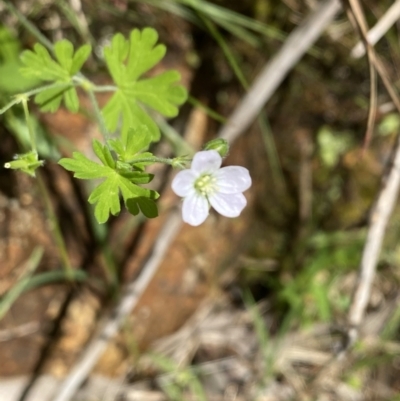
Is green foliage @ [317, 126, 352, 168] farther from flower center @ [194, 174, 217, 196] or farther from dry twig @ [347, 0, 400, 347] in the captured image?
flower center @ [194, 174, 217, 196]

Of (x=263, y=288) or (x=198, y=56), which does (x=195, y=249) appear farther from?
(x=198, y=56)

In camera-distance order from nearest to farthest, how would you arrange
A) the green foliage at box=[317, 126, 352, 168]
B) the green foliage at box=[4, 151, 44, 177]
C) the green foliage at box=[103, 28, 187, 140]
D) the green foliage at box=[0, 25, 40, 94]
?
the green foliage at box=[4, 151, 44, 177] → the green foliage at box=[103, 28, 187, 140] → the green foliage at box=[0, 25, 40, 94] → the green foliage at box=[317, 126, 352, 168]

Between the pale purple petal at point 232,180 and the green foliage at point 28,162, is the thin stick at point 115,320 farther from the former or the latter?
the green foliage at point 28,162

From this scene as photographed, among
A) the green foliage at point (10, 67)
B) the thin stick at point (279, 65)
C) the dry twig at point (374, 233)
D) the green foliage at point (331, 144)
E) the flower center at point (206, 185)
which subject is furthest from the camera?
the green foliage at point (331, 144)

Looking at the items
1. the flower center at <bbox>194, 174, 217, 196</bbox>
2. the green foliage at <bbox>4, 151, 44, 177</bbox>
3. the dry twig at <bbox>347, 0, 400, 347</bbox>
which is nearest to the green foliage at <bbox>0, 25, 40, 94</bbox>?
the green foliage at <bbox>4, 151, 44, 177</bbox>

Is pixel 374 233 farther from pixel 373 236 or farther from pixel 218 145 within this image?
pixel 218 145

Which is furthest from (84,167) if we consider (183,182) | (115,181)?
(183,182)

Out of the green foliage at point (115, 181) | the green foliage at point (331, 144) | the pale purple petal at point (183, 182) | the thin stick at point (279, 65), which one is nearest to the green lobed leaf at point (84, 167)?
the green foliage at point (115, 181)
